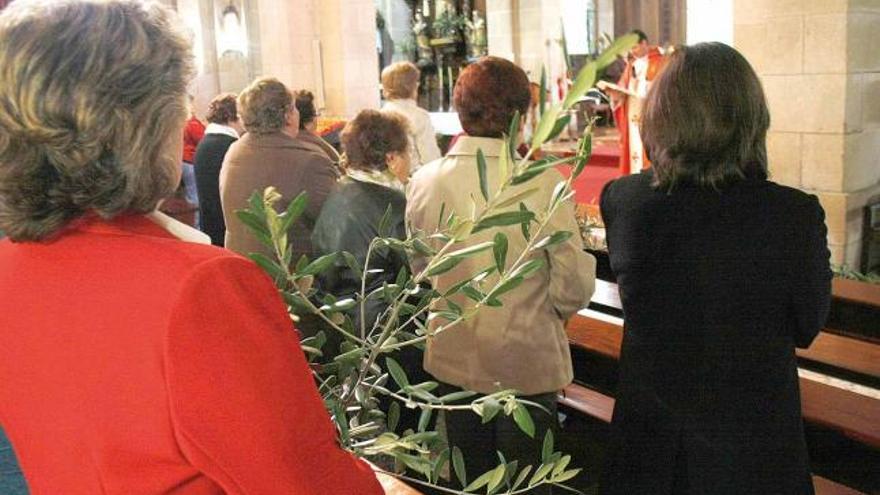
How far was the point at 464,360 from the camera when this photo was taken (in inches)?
88.3

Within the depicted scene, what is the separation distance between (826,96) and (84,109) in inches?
196

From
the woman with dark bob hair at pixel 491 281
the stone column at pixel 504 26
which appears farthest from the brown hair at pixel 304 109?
the stone column at pixel 504 26

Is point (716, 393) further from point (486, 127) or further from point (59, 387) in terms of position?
point (59, 387)

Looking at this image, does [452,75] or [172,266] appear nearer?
[172,266]

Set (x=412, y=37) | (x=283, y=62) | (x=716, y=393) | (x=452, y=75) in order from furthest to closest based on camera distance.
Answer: (x=412, y=37) < (x=452, y=75) < (x=283, y=62) < (x=716, y=393)

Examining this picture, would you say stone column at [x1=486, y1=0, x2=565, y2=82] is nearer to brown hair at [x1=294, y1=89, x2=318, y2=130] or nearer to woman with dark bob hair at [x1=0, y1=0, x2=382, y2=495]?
brown hair at [x1=294, y1=89, x2=318, y2=130]

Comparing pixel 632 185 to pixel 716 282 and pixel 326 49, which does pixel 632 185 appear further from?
pixel 326 49

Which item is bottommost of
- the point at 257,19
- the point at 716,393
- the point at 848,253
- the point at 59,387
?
the point at 848,253

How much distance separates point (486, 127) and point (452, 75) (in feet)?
37.8

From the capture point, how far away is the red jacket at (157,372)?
0.81 m

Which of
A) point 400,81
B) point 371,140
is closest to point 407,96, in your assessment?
point 400,81

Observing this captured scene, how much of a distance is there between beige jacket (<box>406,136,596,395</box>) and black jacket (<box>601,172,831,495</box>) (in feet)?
0.87

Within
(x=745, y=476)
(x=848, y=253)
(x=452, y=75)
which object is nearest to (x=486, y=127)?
(x=745, y=476)

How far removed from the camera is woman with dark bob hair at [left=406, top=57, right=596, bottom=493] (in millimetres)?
2107
